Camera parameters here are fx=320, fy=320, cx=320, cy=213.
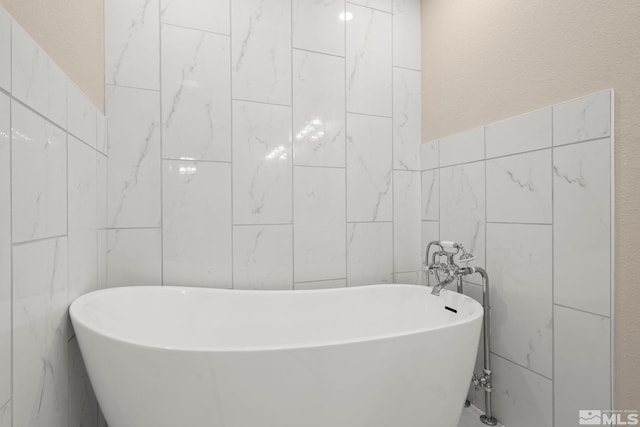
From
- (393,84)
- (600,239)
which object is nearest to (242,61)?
(393,84)

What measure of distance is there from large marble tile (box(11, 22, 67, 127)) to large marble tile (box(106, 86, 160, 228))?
52cm

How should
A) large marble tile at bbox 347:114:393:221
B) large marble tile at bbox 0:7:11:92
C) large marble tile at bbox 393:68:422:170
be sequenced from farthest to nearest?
large marble tile at bbox 393:68:422:170 < large marble tile at bbox 347:114:393:221 < large marble tile at bbox 0:7:11:92

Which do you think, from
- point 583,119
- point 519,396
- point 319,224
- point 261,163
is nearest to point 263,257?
point 319,224

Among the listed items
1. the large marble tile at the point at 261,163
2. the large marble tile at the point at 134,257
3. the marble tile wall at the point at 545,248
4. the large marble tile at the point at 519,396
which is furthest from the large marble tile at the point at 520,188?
the large marble tile at the point at 134,257

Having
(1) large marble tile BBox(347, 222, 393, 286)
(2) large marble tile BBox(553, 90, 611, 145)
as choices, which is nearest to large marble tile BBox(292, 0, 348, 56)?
(1) large marble tile BBox(347, 222, 393, 286)

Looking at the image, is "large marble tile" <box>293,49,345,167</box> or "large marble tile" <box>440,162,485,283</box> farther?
"large marble tile" <box>293,49,345,167</box>

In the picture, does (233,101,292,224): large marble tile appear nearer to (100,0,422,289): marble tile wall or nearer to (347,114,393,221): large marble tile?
(100,0,422,289): marble tile wall

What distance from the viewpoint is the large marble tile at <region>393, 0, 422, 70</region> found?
6.76 ft

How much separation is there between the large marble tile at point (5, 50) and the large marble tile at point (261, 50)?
108cm

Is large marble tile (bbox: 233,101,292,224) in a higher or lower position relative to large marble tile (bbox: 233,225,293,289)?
higher

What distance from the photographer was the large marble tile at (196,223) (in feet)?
5.36

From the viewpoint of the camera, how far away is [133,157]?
158 centimetres

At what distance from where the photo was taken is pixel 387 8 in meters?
2.04

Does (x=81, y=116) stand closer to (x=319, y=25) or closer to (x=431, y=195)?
(x=319, y=25)
